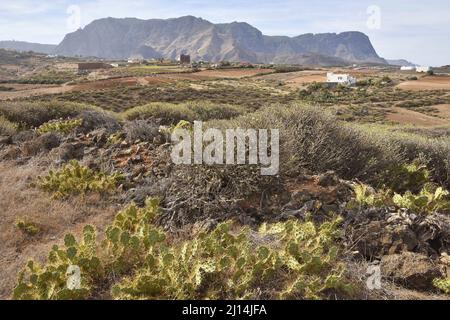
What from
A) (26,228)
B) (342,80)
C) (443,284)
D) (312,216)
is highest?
(342,80)

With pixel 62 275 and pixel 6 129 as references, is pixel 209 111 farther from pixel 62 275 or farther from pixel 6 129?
pixel 62 275

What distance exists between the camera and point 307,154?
6449 mm

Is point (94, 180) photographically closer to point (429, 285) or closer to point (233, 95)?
point (429, 285)

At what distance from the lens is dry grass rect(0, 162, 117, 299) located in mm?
4242

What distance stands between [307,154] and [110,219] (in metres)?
3.02

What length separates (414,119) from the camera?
27938mm

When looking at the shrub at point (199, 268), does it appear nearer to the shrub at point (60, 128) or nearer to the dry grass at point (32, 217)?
the dry grass at point (32, 217)

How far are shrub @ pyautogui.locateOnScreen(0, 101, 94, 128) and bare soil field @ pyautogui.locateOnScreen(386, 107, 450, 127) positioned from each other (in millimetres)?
20148

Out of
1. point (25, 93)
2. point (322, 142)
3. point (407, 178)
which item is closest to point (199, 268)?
point (322, 142)

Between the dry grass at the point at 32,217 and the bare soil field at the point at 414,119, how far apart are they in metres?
23.9

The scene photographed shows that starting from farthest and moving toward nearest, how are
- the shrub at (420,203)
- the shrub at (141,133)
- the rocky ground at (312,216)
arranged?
the shrub at (141,133) < the shrub at (420,203) < the rocky ground at (312,216)

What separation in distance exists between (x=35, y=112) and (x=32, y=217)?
25.4 ft

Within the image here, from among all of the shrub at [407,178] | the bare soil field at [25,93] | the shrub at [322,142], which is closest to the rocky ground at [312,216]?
the shrub at [322,142]

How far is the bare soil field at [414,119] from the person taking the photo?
2634 cm
